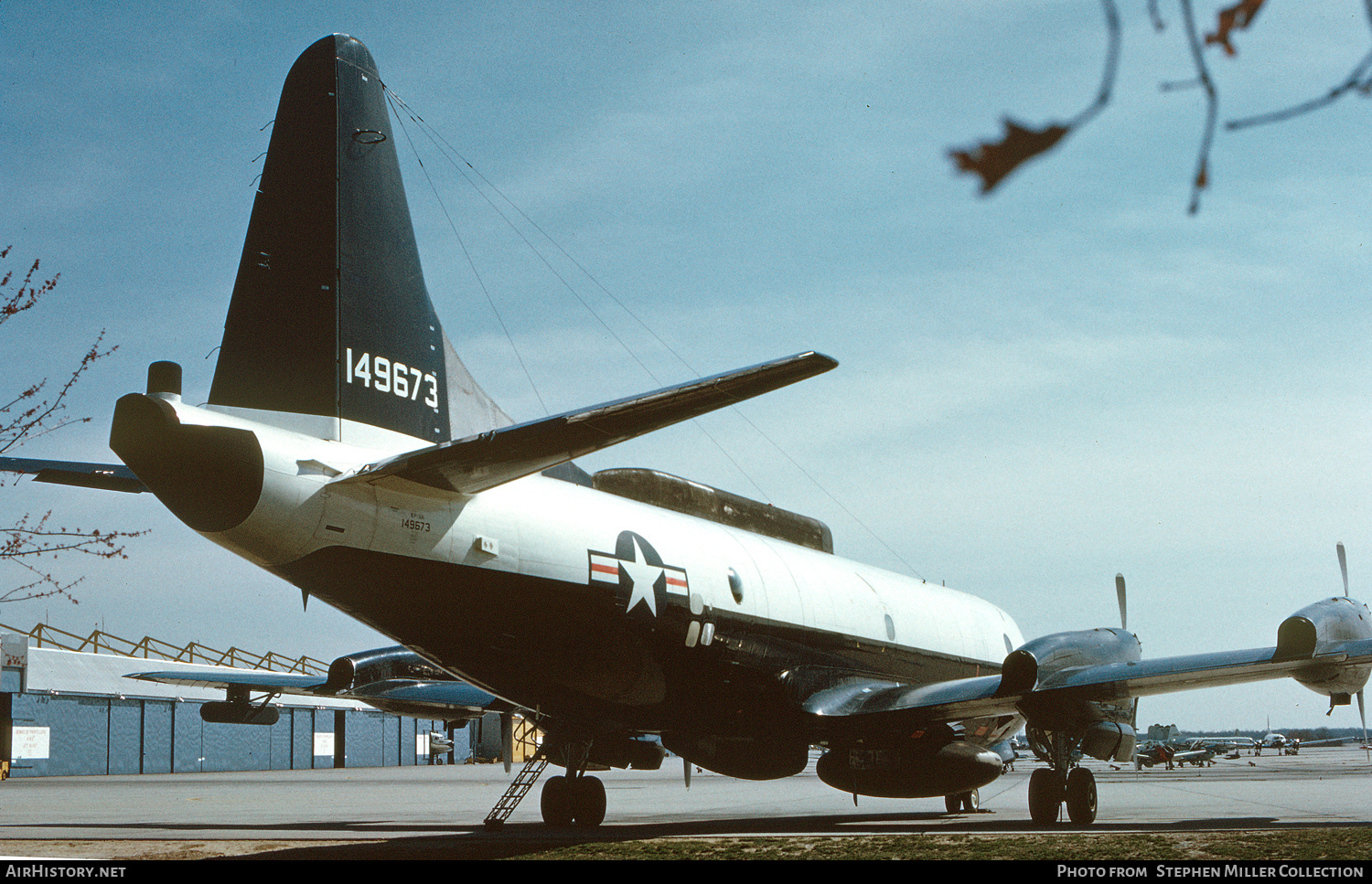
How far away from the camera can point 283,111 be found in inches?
462

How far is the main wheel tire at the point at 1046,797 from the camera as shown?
15484mm

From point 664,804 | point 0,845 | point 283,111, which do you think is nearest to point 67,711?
point 664,804

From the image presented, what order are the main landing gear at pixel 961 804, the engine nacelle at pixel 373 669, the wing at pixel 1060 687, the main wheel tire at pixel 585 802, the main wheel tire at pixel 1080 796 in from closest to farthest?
1. the wing at pixel 1060 687
2. the main wheel tire at pixel 585 802
3. the main wheel tire at pixel 1080 796
4. the engine nacelle at pixel 373 669
5. the main landing gear at pixel 961 804

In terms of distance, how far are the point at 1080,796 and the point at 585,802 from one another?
665 cm

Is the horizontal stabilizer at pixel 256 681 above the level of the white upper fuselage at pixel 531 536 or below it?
below

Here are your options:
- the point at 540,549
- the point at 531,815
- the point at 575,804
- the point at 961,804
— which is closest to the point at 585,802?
the point at 575,804

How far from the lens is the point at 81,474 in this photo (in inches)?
442

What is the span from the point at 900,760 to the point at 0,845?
10248 millimetres

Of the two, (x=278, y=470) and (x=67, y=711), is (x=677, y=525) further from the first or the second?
(x=67, y=711)

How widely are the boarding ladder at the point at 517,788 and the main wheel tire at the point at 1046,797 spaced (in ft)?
21.7

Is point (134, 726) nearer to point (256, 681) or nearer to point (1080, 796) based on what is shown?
point (256, 681)

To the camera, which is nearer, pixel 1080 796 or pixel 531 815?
pixel 1080 796

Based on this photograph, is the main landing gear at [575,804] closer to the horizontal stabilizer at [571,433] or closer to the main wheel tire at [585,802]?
the main wheel tire at [585,802]

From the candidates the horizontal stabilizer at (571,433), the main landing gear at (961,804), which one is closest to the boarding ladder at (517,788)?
the horizontal stabilizer at (571,433)
